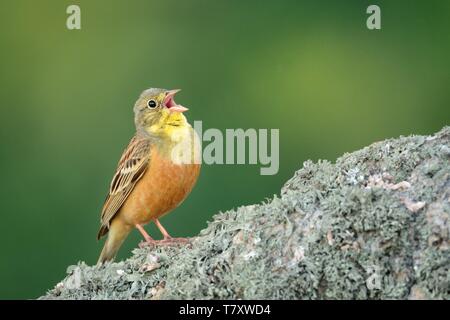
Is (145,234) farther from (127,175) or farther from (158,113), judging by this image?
(158,113)

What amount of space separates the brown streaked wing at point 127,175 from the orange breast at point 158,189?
0.09 feet

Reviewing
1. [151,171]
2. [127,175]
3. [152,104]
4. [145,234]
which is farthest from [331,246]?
[152,104]

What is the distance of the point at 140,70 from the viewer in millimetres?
5965

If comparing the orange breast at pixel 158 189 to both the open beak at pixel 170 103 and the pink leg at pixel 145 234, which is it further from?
the open beak at pixel 170 103

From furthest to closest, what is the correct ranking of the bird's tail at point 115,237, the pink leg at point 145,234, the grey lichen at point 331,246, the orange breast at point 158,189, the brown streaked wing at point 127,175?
the bird's tail at point 115,237 → the brown streaked wing at point 127,175 → the orange breast at point 158,189 → the pink leg at point 145,234 → the grey lichen at point 331,246

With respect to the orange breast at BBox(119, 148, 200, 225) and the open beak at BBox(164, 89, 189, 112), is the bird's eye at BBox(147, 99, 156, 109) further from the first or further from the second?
the orange breast at BBox(119, 148, 200, 225)

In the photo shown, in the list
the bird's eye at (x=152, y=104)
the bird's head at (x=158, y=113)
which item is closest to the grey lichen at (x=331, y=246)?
the bird's head at (x=158, y=113)

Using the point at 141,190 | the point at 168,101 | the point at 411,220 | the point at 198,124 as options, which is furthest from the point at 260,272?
the point at 198,124

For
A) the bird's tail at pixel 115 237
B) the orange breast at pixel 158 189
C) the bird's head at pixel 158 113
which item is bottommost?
the bird's tail at pixel 115 237

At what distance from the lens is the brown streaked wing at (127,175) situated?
3914 millimetres

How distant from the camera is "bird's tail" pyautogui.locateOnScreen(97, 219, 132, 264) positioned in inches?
159

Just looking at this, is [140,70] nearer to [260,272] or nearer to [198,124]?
[198,124]

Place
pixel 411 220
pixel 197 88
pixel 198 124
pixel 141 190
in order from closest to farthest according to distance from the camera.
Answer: pixel 411 220 < pixel 141 190 < pixel 198 124 < pixel 197 88

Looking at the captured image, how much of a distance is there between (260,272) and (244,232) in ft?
0.76
